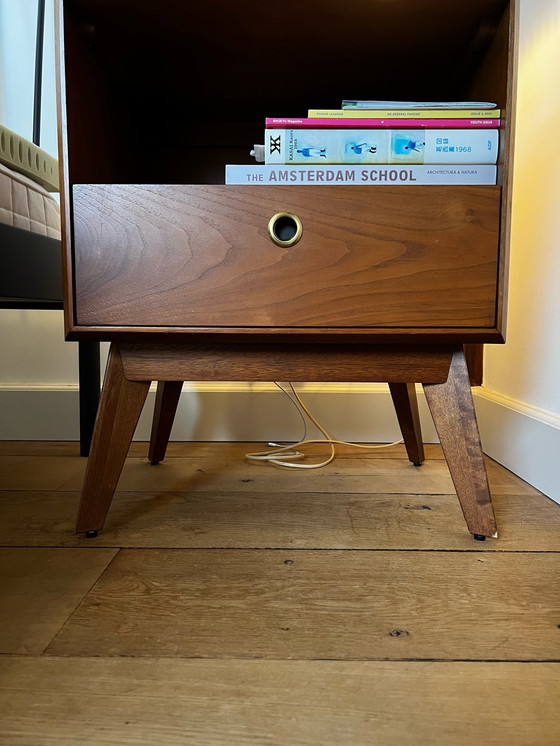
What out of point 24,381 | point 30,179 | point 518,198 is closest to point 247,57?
point 30,179

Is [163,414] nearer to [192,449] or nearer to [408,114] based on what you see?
[192,449]

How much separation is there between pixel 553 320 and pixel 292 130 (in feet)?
1.73

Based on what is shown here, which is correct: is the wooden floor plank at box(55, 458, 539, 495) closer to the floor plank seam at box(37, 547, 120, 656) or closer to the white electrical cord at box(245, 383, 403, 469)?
the white electrical cord at box(245, 383, 403, 469)

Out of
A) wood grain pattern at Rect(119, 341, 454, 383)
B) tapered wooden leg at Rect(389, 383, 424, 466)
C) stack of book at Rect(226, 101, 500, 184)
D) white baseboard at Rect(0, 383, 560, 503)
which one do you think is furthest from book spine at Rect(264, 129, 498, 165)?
white baseboard at Rect(0, 383, 560, 503)

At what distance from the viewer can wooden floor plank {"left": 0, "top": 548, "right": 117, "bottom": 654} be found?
1.43 feet

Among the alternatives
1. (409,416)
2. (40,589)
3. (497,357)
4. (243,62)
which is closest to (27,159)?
(243,62)

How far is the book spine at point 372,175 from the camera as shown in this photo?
0.60 meters

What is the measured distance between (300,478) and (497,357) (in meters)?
0.50

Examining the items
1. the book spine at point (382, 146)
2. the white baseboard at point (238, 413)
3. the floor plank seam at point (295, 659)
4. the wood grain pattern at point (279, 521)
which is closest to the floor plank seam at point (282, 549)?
the wood grain pattern at point (279, 521)

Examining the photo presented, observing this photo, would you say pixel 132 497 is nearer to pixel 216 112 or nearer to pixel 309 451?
pixel 309 451

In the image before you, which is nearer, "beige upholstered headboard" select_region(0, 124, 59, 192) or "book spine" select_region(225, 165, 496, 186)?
"book spine" select_region(225, 165, 496, 186)

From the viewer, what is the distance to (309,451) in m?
1.10

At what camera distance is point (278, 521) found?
27.4 inches

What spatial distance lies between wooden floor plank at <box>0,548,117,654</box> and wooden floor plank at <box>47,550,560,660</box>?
0.7 inches
